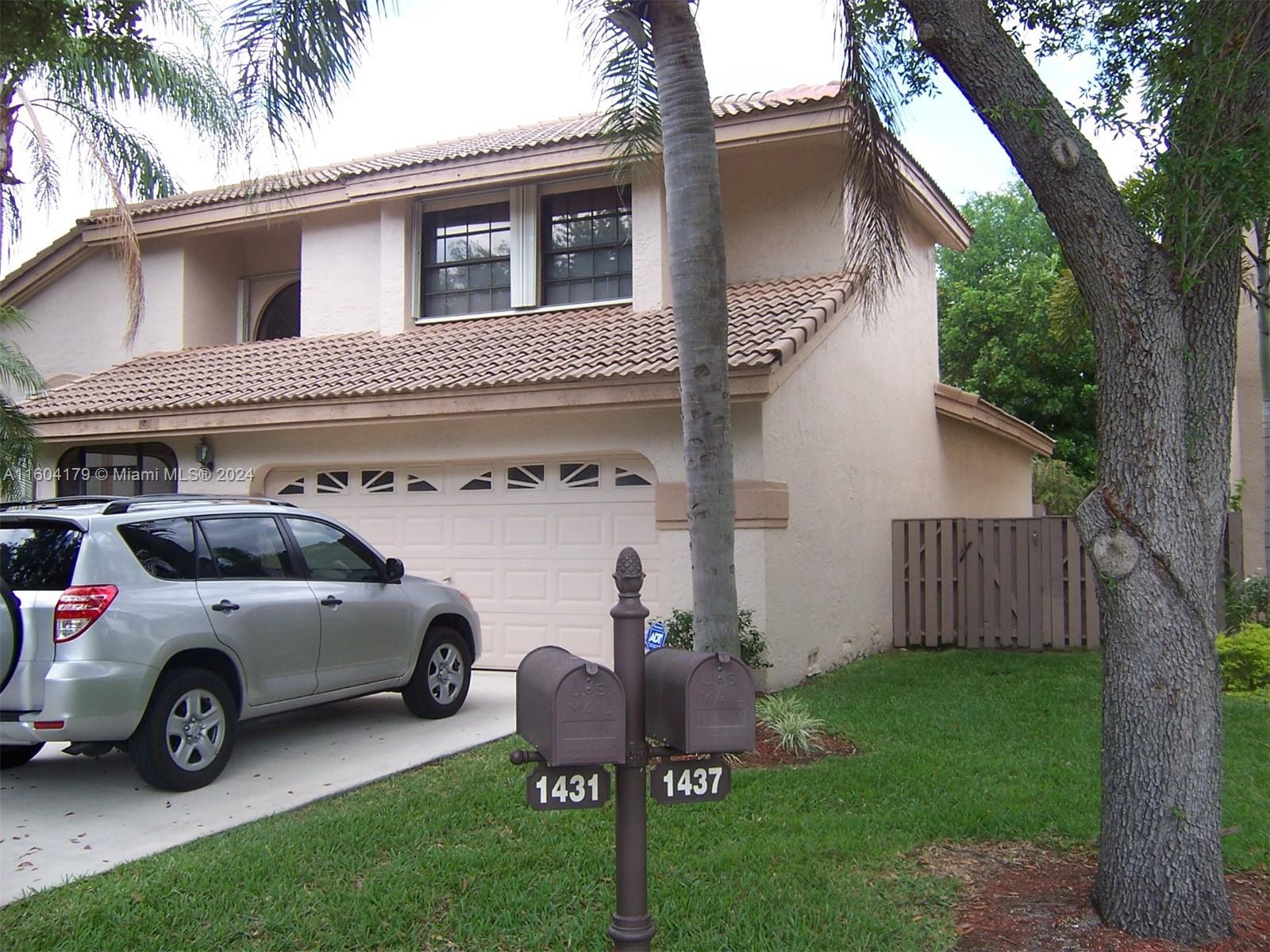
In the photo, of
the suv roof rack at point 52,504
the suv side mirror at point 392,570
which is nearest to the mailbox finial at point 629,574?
the suv roof rack at point 52,504

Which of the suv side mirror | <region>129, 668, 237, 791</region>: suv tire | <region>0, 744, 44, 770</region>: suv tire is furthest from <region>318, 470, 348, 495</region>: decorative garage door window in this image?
<region>129, 668, 237, 791</region>: suv tire

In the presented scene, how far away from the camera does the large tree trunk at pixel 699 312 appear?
285 inches

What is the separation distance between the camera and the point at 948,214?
1470 cm

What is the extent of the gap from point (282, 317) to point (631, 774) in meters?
14.7

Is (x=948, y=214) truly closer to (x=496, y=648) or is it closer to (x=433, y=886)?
(x=496, y=648)

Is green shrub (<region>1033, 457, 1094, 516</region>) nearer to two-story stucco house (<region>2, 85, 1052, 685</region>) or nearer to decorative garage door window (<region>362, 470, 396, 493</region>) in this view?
two-story stucco house (<region>2, 85, 1052, 685</region>)

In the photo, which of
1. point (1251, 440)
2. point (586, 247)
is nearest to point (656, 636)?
point (586, 247)

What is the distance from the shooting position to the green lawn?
4.27m

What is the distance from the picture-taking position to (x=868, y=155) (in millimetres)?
8531

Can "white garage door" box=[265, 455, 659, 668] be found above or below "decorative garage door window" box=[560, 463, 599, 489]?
below

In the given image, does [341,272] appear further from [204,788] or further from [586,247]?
[204,788]

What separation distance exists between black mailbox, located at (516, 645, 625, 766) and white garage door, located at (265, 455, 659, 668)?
23.8ft

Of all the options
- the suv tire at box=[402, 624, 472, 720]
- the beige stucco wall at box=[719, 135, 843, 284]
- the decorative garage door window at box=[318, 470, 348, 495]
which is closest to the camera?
the suv tire at box=[402, 624, 472, 720]

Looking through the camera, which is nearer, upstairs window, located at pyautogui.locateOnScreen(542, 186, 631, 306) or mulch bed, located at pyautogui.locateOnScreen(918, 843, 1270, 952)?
mulch bed, located at pyautogui.locateOnScreen(918, 843, 1270, 952)
